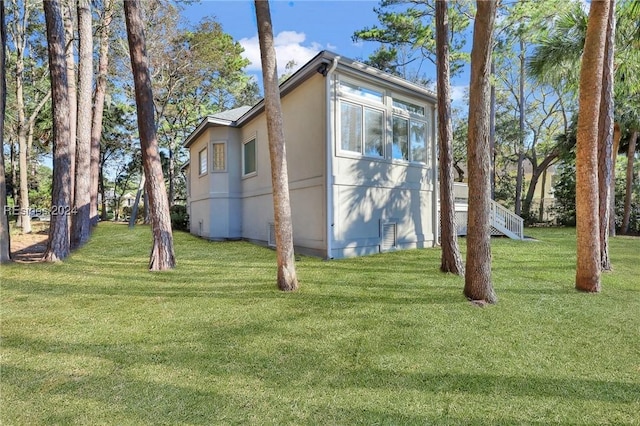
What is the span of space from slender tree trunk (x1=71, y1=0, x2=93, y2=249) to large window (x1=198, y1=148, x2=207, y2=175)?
145 inches

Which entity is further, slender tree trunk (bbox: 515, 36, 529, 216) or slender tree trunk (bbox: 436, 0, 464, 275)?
slender tree trunk (bbox: 515, 36, 529, 216)

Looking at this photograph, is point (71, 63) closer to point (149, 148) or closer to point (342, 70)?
point (149, 148)

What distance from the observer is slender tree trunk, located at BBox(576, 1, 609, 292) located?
481 cm

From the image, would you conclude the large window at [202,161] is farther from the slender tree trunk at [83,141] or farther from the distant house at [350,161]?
the slender tree trunk at [83,141]

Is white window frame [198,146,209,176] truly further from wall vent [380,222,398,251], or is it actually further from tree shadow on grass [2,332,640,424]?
tree shadow on grass [2,332,640,424]

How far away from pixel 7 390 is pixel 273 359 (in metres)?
1.99

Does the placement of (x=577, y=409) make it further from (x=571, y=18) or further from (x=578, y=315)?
(x=571, y=18)

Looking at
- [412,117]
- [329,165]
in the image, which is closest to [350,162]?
[329,165]

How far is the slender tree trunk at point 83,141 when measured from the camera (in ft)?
31.5

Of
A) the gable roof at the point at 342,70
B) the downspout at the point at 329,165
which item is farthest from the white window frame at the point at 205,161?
the downspout at the point at 329,165

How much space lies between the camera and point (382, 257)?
7.77m

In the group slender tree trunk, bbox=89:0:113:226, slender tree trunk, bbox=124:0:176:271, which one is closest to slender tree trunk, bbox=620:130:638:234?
slender tree trunk, bbox=124:0:176:271

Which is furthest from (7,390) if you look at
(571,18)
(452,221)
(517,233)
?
(517,233)

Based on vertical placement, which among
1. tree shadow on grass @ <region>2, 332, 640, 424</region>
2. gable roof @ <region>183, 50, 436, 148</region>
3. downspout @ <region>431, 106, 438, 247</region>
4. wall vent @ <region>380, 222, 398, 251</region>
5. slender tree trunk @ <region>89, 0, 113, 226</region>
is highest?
slender tree trunk @ <region>89, 0, 113, 226</region>
